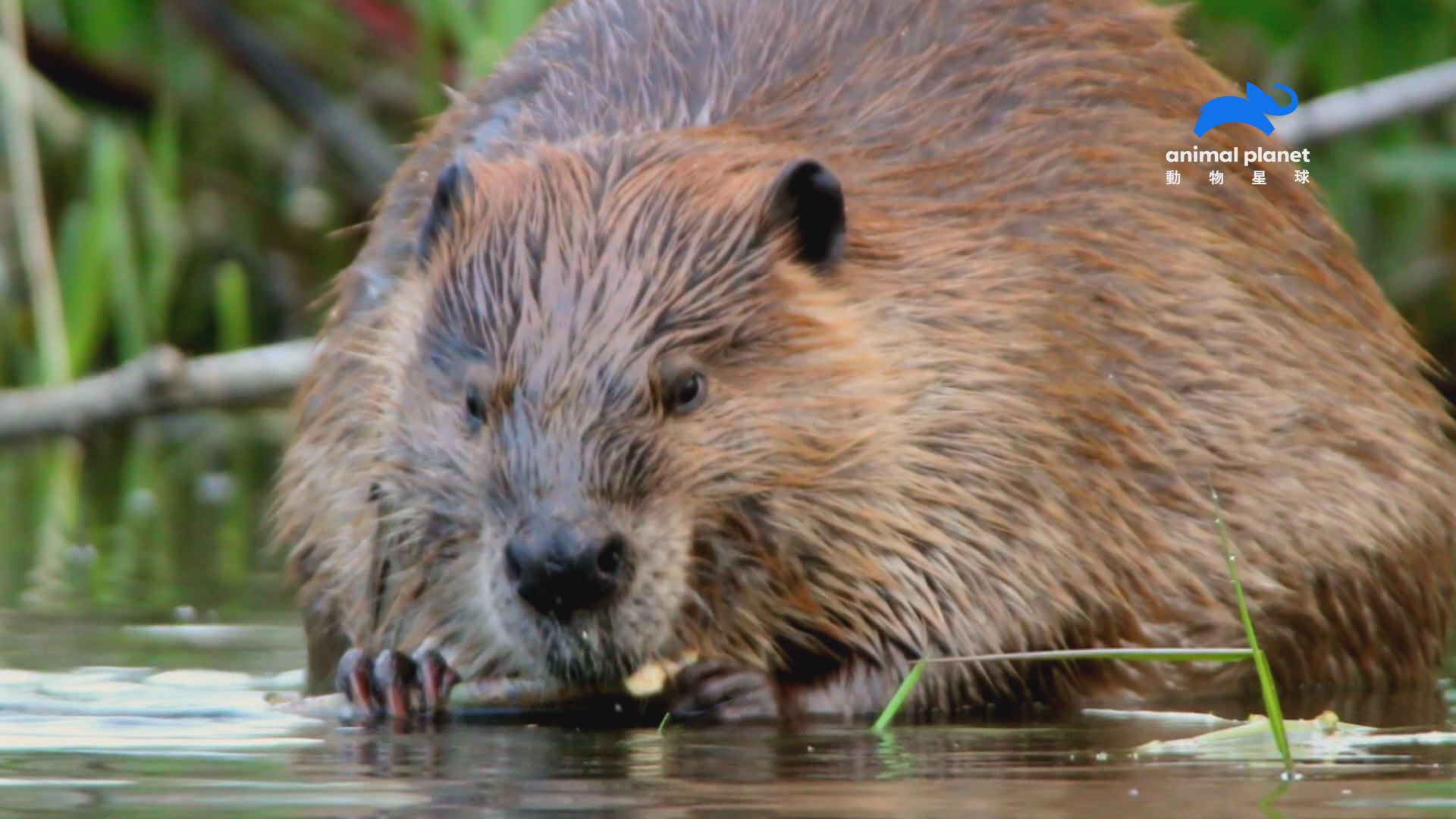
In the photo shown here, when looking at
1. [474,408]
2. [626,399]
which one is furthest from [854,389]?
[474,408]

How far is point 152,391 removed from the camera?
5.85m

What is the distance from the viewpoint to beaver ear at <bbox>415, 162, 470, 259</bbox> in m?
3.33

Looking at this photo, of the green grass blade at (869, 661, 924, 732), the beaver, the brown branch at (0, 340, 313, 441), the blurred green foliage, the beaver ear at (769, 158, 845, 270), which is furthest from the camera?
the brown branch at (0, 340, 313, 441)

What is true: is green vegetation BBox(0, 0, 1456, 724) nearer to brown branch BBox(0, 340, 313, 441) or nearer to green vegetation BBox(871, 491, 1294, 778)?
brown branch BBox(0, 340, 313, 441)

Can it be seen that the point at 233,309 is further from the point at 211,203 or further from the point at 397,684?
the point at 397,684

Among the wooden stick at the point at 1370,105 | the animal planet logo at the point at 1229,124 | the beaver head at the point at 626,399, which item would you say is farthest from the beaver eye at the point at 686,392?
the wooden stick at the point at 1370,105

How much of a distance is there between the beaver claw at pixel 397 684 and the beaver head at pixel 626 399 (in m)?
0.08

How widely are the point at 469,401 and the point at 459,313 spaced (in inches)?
5.7

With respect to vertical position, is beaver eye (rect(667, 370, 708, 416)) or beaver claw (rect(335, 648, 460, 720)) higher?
beaver eye (rect(667, 370, 708, 416))

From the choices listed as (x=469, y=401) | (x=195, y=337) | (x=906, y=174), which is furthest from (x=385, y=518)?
(x=195, y=337)

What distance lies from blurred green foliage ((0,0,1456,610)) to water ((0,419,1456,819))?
861 millimetres

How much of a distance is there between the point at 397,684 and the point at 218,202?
5.43 m

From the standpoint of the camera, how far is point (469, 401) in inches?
122

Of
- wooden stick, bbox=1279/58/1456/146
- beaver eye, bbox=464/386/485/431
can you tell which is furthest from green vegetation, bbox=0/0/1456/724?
beaver eye, bbox=464/386/485/431
